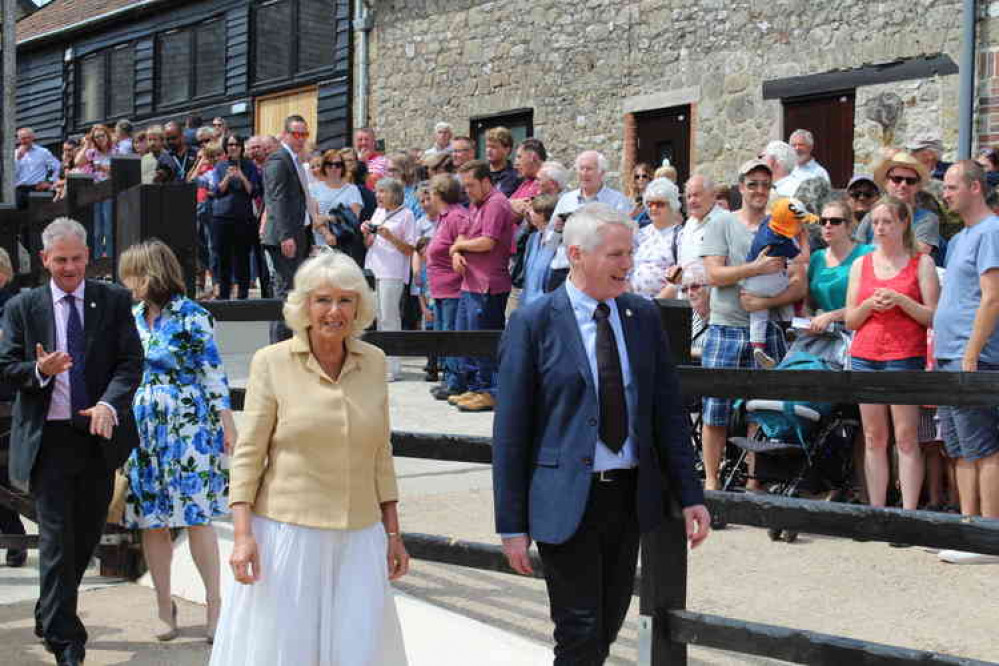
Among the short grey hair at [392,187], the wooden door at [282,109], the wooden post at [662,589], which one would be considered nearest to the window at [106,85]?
the wooden door at [282,109]

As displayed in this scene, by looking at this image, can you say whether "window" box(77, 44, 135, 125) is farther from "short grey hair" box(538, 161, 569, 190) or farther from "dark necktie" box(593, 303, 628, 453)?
"dark necktie" box(593, 303, 628, 453)

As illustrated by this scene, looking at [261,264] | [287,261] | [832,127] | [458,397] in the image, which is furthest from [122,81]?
[458,397]

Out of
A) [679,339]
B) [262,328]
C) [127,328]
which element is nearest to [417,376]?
[262,328]

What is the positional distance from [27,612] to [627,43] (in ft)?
39.4

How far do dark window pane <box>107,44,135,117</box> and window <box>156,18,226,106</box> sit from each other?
1.18m

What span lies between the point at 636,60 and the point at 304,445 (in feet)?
43.9

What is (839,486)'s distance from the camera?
7.52m

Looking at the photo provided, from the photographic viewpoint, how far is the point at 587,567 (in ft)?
13.0

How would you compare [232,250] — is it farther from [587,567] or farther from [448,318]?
[587,567]

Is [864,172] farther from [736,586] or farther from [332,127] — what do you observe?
[332,127]

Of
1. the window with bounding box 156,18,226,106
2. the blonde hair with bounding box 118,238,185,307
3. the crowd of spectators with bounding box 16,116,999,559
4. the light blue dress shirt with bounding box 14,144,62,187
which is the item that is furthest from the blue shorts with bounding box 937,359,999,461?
the window with bounding box 156,18,226,106

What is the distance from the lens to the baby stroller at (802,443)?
291 inches

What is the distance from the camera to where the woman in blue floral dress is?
5.91m

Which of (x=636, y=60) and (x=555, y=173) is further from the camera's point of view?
(x=636, y=60)
